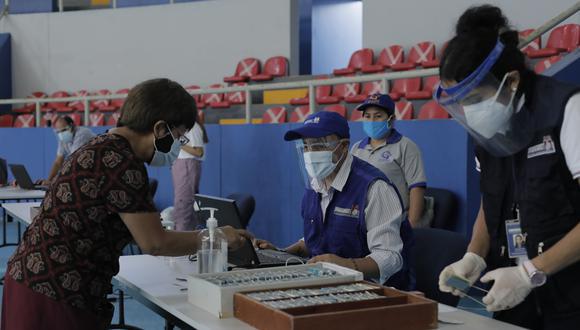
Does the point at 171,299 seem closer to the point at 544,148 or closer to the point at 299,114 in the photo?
the point at 544,148

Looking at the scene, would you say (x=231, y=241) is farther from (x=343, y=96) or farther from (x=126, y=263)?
(x=343, y=96)

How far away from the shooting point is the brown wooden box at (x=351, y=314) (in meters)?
1.56

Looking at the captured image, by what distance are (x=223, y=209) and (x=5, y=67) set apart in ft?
35.6

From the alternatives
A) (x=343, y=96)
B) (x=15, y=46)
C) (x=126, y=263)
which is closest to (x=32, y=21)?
(x=15, y=46)

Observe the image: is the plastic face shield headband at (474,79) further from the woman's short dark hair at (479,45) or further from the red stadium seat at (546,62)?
the red stadium seat at (546,62)

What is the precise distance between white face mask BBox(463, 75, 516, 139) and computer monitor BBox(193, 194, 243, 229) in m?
1.16

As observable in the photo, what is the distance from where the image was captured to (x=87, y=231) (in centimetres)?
191

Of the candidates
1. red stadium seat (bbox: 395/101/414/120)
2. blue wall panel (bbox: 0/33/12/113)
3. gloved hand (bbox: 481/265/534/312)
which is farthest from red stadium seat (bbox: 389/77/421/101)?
blue wall panel (bbox: 0/33/12/113)

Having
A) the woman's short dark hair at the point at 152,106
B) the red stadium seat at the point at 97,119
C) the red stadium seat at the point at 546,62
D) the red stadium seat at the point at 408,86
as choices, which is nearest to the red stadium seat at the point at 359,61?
the red stadium seat at the point at 408,86

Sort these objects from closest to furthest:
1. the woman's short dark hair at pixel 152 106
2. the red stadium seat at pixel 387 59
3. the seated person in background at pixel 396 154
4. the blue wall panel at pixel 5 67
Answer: the woman's short dark hair at pixel 152 106 < the seated person in background at pixel 396 154 < the red stadium seat at pixel 387 59 < the blue wall panel at pixel 5 67

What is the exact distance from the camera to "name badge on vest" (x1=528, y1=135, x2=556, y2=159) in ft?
5.16

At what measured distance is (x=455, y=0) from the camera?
8.44 metres

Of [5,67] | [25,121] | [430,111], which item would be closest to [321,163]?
[430,111]

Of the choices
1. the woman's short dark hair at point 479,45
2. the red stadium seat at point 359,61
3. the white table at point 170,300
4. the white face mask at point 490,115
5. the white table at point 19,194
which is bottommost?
the white table at point 19,194
